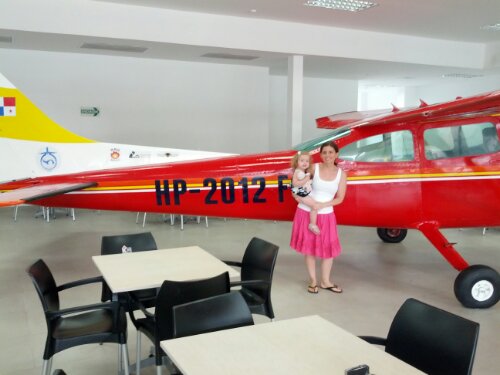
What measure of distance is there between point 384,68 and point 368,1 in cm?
413

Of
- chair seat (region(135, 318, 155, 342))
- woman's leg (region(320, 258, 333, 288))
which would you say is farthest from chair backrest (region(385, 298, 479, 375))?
woman's leg (region(320, 258, 333, 288))

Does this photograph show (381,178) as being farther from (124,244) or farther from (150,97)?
(150,97)

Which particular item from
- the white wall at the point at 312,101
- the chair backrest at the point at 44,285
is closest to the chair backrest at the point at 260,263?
the chair backrest at the point at 44,285

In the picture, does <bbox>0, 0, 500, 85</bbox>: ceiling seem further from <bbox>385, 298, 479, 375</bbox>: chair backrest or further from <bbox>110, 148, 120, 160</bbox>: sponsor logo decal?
<bbox>385, 298, 479, 375</bbox>: chair backrest

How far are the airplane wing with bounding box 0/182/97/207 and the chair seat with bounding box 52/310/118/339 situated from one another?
1.15m

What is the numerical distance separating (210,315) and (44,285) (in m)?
1.16

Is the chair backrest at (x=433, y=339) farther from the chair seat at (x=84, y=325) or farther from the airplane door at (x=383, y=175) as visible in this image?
the airplane door at (x=383, y=175)

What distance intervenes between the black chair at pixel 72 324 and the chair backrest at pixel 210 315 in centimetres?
71

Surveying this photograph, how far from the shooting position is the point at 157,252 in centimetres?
342

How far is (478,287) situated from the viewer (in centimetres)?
424

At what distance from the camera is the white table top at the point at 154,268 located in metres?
2.78

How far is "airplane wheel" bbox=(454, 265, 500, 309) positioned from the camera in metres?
4.22

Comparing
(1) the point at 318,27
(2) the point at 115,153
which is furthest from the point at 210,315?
(1) the point at 318,27

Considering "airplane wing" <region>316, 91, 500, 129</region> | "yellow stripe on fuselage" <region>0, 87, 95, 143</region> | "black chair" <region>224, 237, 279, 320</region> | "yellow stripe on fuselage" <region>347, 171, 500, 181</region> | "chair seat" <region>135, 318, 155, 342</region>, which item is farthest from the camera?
"yellow stripe on fuselage" <region>0, 87, 95, 143</region>
